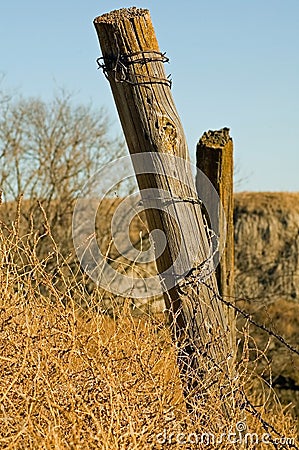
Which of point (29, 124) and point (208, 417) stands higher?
point (29, 124)

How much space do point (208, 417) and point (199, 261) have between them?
71cm

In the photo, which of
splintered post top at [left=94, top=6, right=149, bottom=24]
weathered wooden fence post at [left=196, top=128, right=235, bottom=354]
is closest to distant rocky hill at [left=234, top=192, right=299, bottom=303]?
weathered wooden fence post at [left=196, top=128, right=235, bottom=354]

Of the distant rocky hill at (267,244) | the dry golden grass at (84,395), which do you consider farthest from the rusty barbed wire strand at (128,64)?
the distant rocky hill at (267,244)

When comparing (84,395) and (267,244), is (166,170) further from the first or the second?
(267,244)

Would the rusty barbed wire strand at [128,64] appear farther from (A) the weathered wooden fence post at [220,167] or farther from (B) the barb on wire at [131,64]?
(A) the weathered wooden fence post at [220,167]

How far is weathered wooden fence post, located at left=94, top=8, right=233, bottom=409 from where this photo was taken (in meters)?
3.68

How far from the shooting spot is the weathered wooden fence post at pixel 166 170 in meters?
3.68

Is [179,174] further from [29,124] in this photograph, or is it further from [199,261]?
[29,124]

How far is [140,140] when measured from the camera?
12.2 ft

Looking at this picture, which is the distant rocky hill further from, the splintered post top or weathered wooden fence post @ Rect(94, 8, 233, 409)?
the splintered post top

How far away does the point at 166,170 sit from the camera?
3.67 meters

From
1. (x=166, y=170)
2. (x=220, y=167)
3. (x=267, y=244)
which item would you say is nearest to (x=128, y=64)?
(x=166, y=170)

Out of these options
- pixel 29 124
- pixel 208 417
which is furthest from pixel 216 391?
pixel 29 124

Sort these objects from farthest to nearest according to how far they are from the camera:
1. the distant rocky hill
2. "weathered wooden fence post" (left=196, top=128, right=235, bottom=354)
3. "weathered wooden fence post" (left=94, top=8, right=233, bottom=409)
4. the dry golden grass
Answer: the distant rocky hill → "weathered wooden fence post" (left=196, top=128, right=235, bottom=354) → "weathered wooden fence post" (left=94, top=8, right=233, bottom=409) → the dry golden grass
